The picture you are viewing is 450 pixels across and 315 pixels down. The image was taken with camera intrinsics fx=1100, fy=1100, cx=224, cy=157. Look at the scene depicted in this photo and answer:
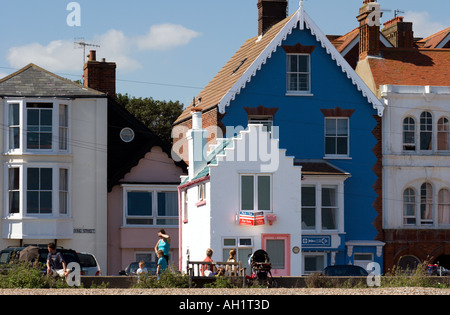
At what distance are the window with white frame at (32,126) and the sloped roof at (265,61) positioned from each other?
7.19 meters

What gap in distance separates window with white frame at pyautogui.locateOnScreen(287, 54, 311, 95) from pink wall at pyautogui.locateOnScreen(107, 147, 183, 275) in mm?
6611

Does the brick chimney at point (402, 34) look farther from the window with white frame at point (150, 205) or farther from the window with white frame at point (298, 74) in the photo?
the window with white frame at point (150, 205)

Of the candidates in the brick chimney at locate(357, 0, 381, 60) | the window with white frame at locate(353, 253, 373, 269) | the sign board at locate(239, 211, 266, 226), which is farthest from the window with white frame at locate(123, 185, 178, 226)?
the brick chimney at locate(357, 0, 381, 60)

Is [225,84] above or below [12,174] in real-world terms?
above

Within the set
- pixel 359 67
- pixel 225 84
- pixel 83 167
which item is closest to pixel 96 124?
pixel 83 167

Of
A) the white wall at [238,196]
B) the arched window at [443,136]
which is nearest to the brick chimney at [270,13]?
the arched window at [443,136]

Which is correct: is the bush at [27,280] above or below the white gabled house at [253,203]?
below

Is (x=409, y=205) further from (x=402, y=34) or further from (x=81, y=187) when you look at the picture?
(x=81, y=187)

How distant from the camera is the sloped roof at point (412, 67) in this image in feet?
174

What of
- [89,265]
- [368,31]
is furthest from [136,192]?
[368,31]

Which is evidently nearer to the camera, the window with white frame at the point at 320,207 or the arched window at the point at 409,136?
the window with white frame at the point at 320,207
